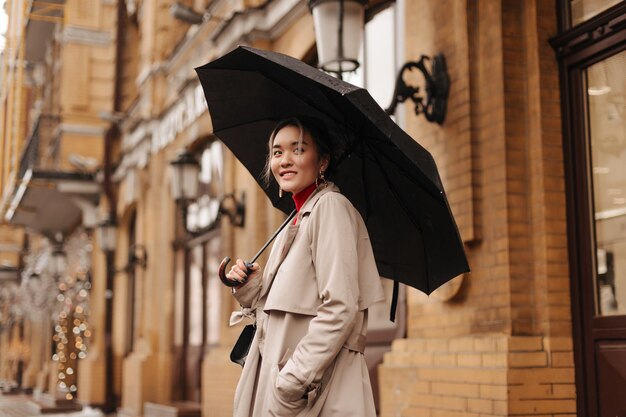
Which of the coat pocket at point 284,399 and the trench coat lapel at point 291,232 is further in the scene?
the trench coat lapel at point 291,232

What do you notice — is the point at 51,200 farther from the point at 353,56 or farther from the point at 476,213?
the point at 476,213

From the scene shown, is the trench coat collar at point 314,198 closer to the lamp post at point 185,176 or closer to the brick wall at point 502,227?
the brick wall at point 502,227

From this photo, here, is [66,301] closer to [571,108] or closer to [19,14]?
[19,14]

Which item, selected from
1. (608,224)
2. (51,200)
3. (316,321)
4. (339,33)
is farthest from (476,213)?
(51,200)

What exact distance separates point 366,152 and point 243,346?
0.86 m

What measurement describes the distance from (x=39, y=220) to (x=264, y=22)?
15.7 metres

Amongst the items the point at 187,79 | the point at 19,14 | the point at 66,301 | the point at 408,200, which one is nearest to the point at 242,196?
the point at 187,79

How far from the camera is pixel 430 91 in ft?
21.6

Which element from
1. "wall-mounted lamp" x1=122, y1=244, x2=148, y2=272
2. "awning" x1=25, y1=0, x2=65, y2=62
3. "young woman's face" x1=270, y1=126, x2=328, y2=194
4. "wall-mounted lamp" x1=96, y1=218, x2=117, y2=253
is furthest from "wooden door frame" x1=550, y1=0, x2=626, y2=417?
"awning" x1=25, y1=0, x2=65, y2=62

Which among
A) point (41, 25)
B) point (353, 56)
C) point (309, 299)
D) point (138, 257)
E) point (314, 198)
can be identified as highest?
point (41, 25)

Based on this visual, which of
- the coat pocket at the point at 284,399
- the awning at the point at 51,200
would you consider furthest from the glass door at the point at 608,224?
the awning at the point at 51,200

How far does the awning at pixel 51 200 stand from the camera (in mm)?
20062

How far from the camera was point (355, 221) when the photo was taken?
323cm

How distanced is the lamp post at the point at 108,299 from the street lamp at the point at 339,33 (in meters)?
11.4
